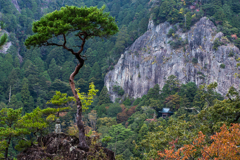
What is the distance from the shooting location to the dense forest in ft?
35.5

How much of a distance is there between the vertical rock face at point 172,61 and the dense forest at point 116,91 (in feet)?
5.75

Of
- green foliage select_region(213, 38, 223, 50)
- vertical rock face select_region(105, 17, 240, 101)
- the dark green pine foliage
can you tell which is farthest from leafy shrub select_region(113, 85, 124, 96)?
green foliage select_region(213, 38, 223, 50)

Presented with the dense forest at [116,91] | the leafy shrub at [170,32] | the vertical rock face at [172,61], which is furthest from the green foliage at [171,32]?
the vertical rock face at [172,61]

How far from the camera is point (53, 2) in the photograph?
87625 millimetres

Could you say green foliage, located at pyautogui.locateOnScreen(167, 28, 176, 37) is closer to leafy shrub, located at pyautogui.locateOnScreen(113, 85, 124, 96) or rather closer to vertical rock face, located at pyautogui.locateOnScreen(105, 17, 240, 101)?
vertical rock face, located at pyautogui.locateOnScreen(105, 17, 240, 101)

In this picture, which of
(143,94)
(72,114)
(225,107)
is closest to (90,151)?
(225,107)

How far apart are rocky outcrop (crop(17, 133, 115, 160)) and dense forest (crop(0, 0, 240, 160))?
0.60 m

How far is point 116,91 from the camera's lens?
2216 inches

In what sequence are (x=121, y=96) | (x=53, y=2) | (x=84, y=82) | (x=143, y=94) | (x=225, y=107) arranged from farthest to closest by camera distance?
(x=53, y=2)
(x=84, y=82)
(x=121, y=96)
(x=143, y=94)
(x=225, y=107)

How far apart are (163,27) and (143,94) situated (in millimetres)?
17557

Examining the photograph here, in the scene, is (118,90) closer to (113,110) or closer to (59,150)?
(113,110)

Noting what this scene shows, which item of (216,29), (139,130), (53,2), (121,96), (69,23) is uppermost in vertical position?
(53,2)

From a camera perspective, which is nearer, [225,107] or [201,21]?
[225,107]

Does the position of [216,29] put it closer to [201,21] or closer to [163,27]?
[201,21]
